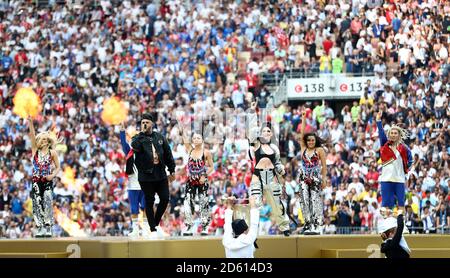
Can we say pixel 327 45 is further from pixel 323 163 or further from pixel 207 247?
pixel 207 247

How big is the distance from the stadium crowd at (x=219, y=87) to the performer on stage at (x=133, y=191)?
5.98 metres

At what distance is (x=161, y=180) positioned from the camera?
66.5ft

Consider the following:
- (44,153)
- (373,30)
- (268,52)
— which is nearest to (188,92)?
(268,52)

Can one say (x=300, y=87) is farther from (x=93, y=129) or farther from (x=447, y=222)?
(x=447, y=222)

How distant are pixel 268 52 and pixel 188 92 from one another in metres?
2.80

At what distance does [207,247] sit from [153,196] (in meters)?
1.37

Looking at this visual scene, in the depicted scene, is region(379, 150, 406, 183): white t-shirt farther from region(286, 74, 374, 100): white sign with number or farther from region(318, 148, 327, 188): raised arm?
region(286, 74, 374, 100): white sign with number

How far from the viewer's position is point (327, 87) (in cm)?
3388

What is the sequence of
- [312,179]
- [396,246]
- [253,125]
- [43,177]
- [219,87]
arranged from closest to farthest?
[396,246] < [312,179] < [43,177] < [253,125] < [219,87]

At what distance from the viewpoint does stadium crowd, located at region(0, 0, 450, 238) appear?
97.6ft

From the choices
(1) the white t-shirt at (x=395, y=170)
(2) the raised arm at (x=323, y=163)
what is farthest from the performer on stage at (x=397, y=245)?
(1) the white t-shirt at (x=395, y=170)

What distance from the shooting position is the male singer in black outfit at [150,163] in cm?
2019

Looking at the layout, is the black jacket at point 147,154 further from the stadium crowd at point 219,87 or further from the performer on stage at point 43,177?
the stadium crowd at point 219,87

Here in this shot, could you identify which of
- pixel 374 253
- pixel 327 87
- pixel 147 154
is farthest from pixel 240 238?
pixel 327 87
